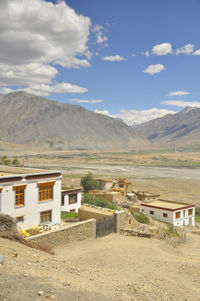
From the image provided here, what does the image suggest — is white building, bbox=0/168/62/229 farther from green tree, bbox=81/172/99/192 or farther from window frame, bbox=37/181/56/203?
green tree, bbox=81/172/99/192

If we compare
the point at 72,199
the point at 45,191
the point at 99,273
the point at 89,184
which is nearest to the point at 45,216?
the point at 45,191

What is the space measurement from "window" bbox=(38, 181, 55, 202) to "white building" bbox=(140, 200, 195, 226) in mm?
18991

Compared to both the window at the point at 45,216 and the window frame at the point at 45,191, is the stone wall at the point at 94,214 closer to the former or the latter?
the window at the point at 45,216

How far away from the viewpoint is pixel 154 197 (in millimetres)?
44375

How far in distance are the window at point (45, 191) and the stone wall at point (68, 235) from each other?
3802 millimetres

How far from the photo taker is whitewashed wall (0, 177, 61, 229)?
62.4 feet

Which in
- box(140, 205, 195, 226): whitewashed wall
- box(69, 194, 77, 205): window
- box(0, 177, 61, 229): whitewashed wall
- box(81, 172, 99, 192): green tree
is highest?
box(0, 177, 61, 229): whitewashed wall

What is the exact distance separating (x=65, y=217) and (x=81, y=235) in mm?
6573

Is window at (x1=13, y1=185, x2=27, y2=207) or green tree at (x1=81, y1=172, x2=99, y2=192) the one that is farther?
green tree at (x1=81, y1=172, x2=99, y2=192)

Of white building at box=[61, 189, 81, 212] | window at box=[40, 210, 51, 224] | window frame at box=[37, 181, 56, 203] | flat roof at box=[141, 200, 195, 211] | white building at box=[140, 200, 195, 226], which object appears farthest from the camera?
flat roof at box=[141, 200, 195, 211]

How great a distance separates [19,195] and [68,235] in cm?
451

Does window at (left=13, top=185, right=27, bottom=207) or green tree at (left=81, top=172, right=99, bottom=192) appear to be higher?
window at (left=13, top=185, right=27, bottom=207)

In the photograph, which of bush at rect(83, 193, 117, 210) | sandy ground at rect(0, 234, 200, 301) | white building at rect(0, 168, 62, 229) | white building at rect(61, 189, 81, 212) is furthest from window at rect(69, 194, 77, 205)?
sandy ground at rect(0, 234, 200, 301)

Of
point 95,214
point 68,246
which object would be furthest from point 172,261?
point 95,214
